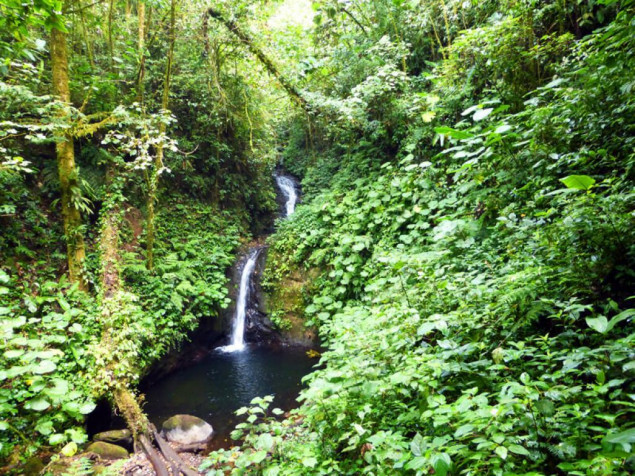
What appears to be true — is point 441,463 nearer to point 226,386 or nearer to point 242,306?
point 226,386

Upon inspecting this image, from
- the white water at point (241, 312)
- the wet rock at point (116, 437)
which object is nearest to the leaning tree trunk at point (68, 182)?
the wet rock at point (116, 437)

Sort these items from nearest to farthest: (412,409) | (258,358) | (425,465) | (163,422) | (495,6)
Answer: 1. (425,465)
2. (412,409)
3. (163,422)
4. (495,6)
5. (258,358)

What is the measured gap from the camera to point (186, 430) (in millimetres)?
5156

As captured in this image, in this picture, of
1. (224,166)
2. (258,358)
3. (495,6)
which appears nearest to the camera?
(495,6)

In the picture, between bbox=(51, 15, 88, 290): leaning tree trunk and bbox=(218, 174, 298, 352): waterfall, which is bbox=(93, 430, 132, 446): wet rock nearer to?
bbox=(51, 15, 88, 290): leaning tree trunk

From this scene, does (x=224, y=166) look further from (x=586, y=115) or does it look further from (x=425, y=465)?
(x=425, y=465)

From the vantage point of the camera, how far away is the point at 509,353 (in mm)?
1858

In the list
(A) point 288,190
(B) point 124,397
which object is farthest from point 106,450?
(A) point 288,190

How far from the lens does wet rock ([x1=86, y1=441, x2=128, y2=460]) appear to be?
14.3 feet

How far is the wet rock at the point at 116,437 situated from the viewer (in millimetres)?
4691

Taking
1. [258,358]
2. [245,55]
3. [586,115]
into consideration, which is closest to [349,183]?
[245,55]

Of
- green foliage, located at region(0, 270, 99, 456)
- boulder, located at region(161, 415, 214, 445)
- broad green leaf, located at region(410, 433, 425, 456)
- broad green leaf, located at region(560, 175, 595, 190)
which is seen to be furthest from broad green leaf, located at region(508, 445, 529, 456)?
boulder, located at region(161, 415, 214, 445)

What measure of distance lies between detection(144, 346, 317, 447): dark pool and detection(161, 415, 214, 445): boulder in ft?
0.66

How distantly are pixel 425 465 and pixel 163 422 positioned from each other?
5.60 m
